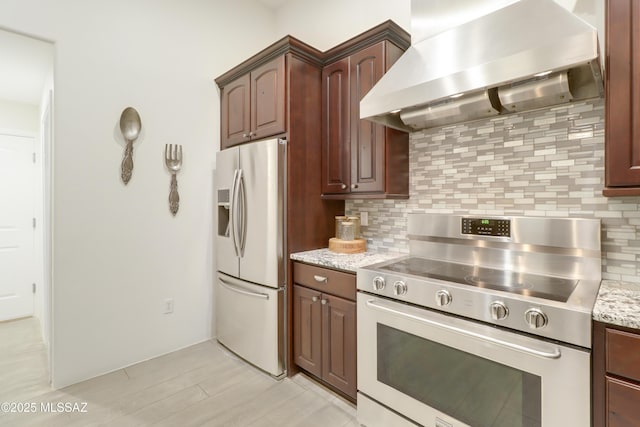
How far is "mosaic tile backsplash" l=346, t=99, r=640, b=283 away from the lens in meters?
1.53

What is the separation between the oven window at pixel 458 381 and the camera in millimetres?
1223

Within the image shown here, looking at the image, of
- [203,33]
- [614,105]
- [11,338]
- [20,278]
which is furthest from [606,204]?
[20,278]

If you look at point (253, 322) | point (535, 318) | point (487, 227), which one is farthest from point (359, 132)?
point (253, 322)

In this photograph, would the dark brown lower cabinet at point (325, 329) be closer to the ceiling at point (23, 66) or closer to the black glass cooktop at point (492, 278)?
the black glass cooktop at point (492, 278)

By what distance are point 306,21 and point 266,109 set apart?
135 centimetres

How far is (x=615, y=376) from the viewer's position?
1.06 meters

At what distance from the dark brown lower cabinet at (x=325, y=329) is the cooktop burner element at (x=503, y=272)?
0.85 ft

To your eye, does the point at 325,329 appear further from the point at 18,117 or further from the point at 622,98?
the point at 18,117

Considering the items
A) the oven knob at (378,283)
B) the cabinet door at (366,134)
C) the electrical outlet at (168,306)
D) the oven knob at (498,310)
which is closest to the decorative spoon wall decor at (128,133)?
the electrical outlet at (168,306)

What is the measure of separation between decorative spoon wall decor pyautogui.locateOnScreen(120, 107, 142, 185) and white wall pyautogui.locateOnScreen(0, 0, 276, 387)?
4cm

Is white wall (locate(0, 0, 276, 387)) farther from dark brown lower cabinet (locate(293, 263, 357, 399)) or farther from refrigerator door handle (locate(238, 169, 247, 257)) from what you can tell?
dark brown lower cabinet (locate(293, 263, 357, 399))

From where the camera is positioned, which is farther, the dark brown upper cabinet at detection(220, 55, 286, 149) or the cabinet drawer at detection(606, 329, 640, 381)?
the dark brown upper cabinet at detection(220, 55, 286, 149)

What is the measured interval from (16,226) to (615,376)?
511 centimetres

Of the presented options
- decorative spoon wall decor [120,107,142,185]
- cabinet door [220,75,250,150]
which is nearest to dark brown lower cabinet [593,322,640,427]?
cabinet door [220,75,250,150]
